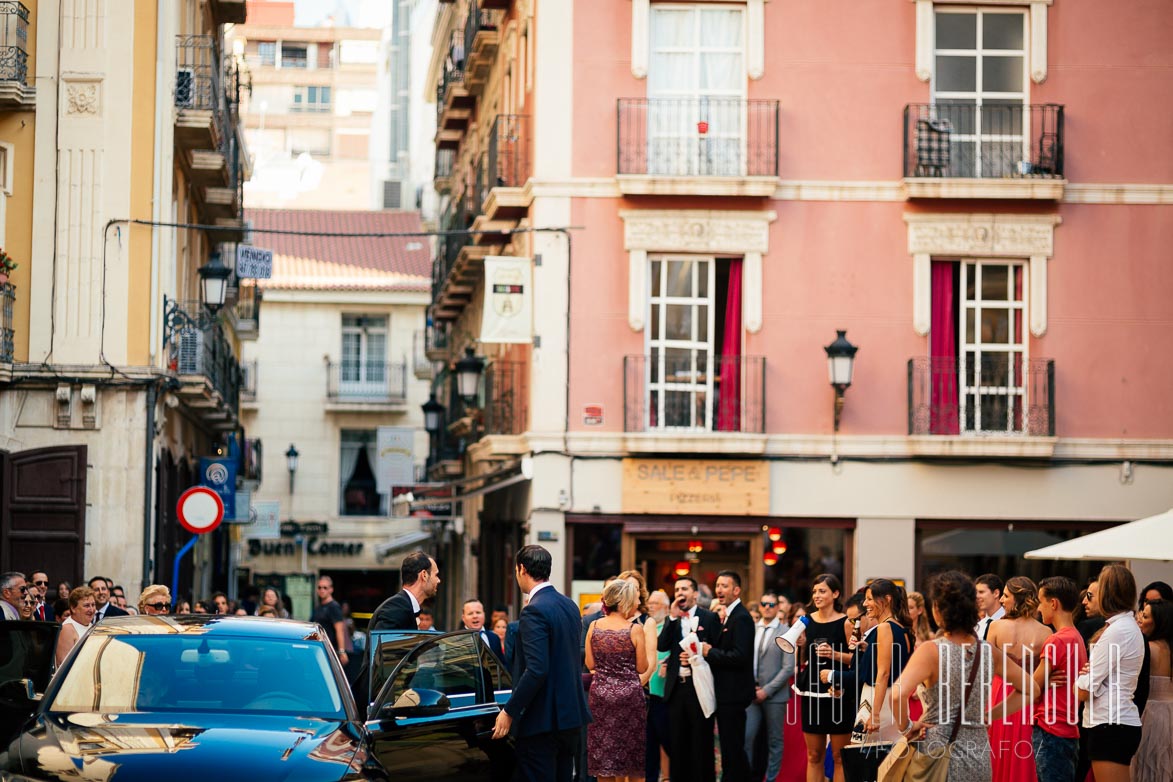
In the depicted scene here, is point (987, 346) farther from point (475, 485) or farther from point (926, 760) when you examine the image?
point (926, 760)

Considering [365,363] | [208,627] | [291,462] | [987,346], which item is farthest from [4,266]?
[365,363]

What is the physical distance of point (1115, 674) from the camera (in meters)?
Answer: 12.0

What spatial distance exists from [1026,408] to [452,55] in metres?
18.2

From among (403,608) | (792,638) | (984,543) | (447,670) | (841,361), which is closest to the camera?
(447,670)

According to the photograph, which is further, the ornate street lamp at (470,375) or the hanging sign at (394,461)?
the hanging sign at (394,461)

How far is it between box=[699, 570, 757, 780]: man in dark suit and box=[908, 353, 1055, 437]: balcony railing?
10.6 meters

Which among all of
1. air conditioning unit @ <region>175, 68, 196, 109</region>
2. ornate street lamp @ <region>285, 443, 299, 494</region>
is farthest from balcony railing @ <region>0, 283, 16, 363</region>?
ornate street lamp @ <region>285, 443, 299, 494</region>

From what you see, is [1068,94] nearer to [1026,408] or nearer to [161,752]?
[1026,408]

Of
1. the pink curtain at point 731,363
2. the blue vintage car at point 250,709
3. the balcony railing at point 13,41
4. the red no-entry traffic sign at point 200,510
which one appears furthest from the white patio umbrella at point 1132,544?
the balcony railing at point 13,41

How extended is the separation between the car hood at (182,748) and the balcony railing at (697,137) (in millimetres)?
17148

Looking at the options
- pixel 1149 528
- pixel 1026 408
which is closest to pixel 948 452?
pixel 1026 408

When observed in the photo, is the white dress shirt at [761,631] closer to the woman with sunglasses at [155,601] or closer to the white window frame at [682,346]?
the woman with sunglasses at [155,601]

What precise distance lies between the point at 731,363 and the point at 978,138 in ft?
15.8

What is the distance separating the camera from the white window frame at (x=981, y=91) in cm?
2634
